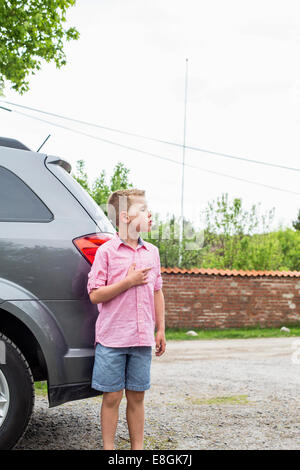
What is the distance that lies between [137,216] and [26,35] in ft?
32.5

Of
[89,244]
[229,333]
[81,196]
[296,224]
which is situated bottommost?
[229,333]

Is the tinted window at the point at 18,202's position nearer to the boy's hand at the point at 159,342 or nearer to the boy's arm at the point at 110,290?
the boy's arm at the point at 110,290

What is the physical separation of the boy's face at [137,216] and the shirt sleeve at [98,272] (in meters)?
0.23

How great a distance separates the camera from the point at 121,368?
10.1 ft

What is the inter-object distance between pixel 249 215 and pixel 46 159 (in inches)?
967

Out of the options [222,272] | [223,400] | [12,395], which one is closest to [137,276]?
[12,395]

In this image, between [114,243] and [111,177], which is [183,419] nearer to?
[114,243]

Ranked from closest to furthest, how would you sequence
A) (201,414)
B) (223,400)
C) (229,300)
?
(201,414)
(223,400)
(229,300)

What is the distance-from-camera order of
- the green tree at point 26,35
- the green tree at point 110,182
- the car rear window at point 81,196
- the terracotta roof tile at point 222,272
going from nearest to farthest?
1. the car rear window at point 81,196
2. the green tree at point 26,35
3. the terracotta roof tile at point 222,272
4. the green tree at point 110,182

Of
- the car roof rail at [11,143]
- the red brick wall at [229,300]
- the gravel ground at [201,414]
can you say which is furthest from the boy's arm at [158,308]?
the red brick wall at [229,300]

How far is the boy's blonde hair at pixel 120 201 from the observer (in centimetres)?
322

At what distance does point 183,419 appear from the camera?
4.52 metres

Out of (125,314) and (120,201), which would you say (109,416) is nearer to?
(125,314)

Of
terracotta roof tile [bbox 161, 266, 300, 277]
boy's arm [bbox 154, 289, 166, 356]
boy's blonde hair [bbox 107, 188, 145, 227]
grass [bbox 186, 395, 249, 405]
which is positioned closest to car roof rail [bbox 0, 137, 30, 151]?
boy's blonde hair [bbox 107, 188, 145, 227]
